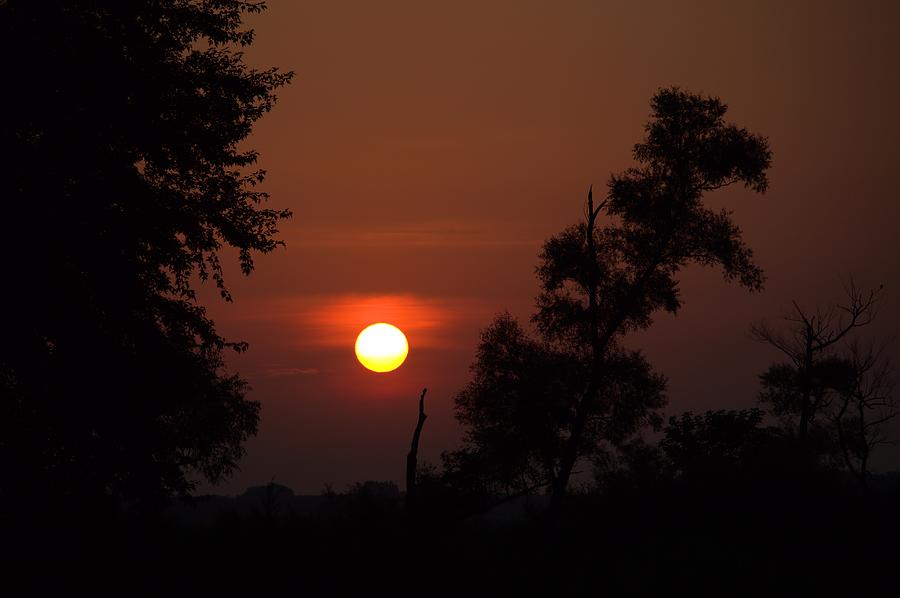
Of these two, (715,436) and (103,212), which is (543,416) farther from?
(103,212)

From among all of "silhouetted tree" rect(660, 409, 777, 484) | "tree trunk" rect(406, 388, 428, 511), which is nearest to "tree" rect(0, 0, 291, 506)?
"tree trunk" rect(406, 388, 428, 511)

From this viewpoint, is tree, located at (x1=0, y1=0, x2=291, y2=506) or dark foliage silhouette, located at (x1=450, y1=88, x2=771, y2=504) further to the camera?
dark foliage silhouette, located at (x1=450, y1=88, x2=771, y2=504)

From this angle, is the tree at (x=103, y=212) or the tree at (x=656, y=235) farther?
the tree at (x=656, y=235)

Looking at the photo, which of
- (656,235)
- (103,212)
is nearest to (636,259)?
(656,235)

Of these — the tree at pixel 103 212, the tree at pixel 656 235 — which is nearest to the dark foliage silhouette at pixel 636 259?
the tree at pixel 656 235

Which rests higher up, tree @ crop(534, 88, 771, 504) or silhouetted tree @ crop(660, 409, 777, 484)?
tree @ crop(534, 88, 771, 504)

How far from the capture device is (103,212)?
83.7ft

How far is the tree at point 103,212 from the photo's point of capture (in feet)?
79.8

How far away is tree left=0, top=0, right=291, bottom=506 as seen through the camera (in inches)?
→ 957

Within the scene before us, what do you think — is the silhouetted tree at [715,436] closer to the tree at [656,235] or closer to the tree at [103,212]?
the tree at [656,235]

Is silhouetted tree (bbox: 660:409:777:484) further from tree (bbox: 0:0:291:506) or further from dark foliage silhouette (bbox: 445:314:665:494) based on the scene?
tree (bbox: 0:0:291:506)

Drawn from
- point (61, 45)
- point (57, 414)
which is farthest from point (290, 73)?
point (57, 414)

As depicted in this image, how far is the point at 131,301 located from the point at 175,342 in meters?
2.17

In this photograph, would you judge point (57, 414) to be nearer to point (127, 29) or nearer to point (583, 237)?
point (127, 29)
